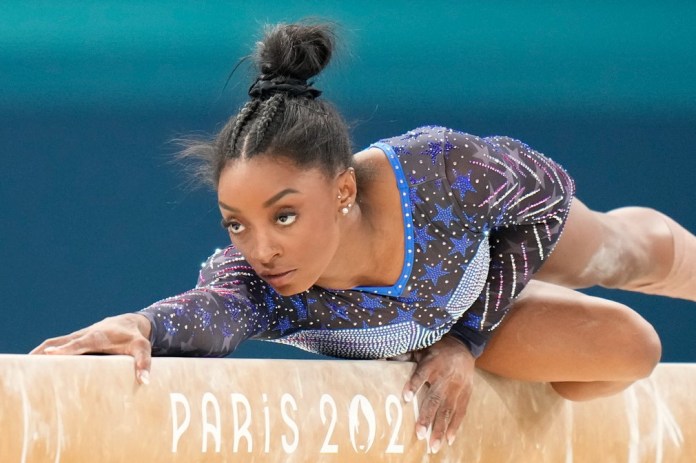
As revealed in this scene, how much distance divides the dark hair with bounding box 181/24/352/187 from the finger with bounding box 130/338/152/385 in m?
0.32

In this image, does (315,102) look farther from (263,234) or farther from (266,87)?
(263,234)

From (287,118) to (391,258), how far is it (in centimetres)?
32

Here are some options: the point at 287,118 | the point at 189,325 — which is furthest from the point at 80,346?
the point at 287,118

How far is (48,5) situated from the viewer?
2779 millimetres

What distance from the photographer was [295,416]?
1473mm

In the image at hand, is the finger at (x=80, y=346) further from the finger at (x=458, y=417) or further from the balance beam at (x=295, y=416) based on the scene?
the finger at (x=458, y=417)

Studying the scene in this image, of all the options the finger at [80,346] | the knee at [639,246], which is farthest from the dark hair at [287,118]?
the knee at [639,246]

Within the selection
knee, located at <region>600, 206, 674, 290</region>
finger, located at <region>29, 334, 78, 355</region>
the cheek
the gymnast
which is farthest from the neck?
knee, located at <region>600, 206, 674, 290</region>

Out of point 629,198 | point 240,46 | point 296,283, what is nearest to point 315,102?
point 296,283

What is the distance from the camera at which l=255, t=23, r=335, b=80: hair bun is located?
5.37ft

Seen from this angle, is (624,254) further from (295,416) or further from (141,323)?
(141,323)

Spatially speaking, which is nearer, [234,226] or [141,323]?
[141,323]

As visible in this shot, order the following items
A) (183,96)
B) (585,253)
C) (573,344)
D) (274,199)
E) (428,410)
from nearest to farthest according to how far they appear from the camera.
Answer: (274,199) < (428,410) < (573,344) < (585,253) < (183,96)

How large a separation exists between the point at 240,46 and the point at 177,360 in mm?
1686
